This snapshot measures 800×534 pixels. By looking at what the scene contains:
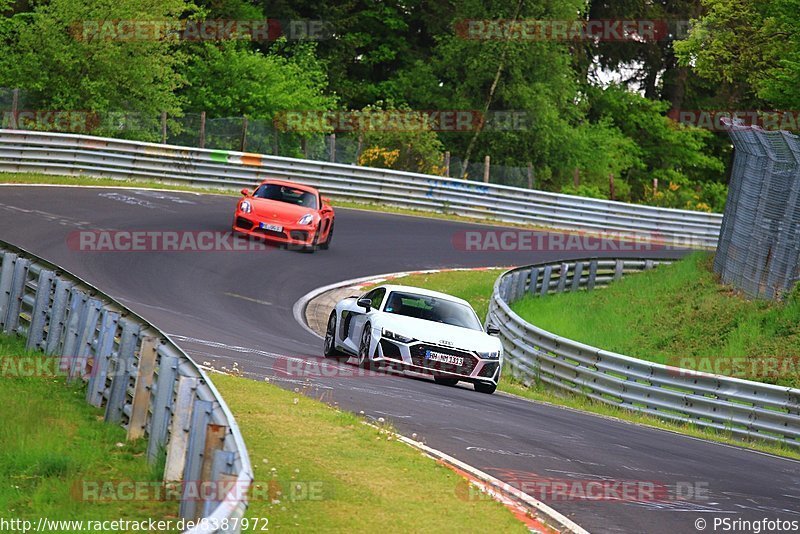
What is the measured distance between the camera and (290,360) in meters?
16.7

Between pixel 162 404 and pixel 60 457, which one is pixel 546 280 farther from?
pixel 60 457

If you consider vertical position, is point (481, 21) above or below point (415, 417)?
above

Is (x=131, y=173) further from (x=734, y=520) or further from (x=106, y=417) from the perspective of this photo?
(x=734, y=520)

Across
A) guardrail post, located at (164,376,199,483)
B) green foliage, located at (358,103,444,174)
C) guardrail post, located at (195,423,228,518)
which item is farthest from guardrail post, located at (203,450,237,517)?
green foliage, located at (358,103,444,174)

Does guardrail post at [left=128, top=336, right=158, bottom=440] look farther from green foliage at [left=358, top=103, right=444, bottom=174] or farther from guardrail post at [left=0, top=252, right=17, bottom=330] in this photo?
green foliage at [left=358, top=103, right=444, bottom=174]

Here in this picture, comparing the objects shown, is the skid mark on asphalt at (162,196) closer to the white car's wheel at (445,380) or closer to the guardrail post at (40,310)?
the white car's wheel at (445,380)

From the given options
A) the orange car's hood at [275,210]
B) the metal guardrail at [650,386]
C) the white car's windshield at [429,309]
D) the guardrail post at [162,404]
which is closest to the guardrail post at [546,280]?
the metal guardrail at [650,386]

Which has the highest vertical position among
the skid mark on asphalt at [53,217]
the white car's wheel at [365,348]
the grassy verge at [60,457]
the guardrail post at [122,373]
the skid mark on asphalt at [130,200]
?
the guardrail post at [122,373]

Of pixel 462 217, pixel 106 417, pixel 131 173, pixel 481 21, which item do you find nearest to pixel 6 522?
pixel 106 417

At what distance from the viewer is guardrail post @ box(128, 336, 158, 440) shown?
1045 centimetres

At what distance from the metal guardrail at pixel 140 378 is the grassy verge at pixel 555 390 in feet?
24.1

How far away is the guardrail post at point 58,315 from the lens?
1345cm

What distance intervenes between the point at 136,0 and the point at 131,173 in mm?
7974

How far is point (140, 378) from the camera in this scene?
34.5 feet
